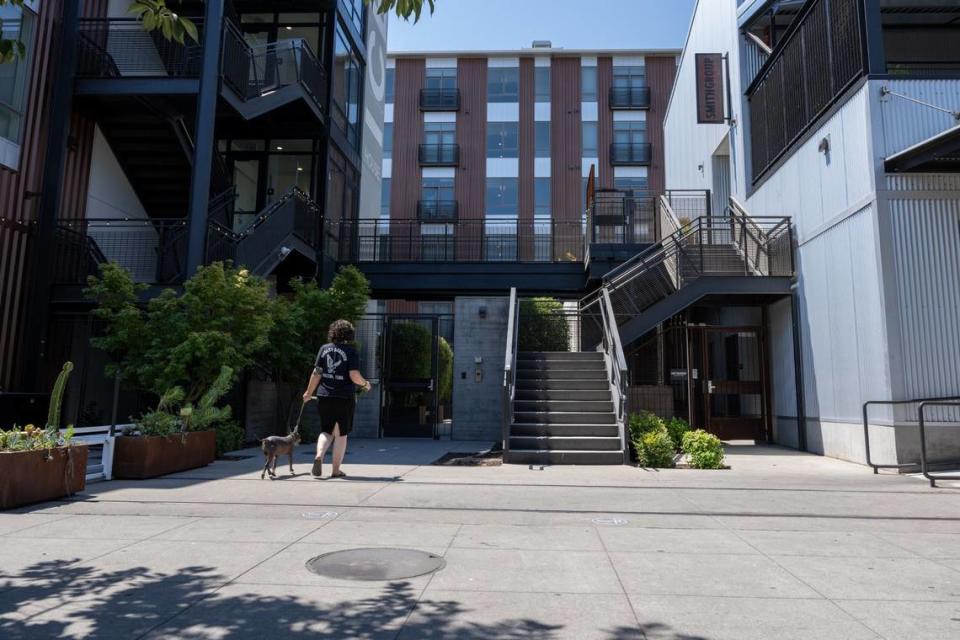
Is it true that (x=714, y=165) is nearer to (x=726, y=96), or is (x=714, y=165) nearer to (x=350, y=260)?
(x=726, y=96)

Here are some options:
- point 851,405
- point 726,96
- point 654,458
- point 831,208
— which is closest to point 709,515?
point 654,458

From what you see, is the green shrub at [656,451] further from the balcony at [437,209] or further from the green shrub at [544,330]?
the balcony at [437,209]

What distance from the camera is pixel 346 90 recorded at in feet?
58.0

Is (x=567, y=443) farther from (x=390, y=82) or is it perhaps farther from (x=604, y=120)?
(x=390, y=82)

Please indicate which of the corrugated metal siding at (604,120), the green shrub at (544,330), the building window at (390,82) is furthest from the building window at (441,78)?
the green shrub at (544,330)

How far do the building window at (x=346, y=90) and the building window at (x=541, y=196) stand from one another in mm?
14102

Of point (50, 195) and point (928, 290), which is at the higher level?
point (50, 195)

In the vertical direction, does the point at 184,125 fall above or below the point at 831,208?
above

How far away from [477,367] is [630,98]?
2258 centimetres

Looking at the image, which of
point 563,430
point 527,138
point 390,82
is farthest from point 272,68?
point 390,82

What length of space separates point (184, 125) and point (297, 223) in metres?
2.92

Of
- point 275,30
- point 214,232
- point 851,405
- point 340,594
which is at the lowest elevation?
point 340,594

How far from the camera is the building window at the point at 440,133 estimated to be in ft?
108

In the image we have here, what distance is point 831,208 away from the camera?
11.3 metres
